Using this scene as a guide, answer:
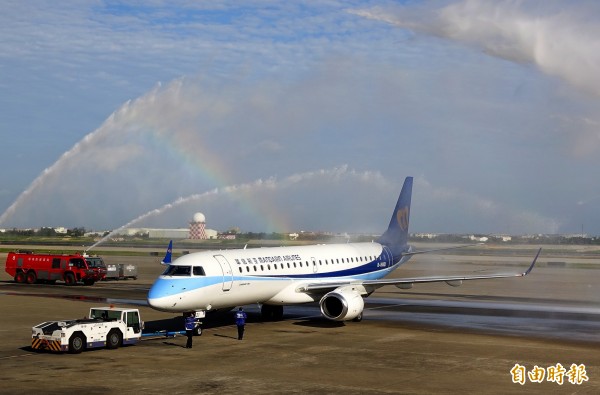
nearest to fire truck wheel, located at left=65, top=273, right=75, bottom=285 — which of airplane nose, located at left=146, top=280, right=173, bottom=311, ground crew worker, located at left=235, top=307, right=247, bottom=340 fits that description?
airplane nose, located at left=146, top=280, right=173, bottom=311

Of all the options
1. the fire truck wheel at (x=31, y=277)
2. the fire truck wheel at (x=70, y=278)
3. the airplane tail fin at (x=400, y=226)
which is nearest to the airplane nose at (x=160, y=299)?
the airplane tail fin at (x=400, y=226)

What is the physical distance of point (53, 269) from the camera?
65812 millimetres

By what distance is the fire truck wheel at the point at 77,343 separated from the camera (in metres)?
28.8

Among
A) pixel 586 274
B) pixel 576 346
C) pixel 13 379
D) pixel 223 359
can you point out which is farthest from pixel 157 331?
pixel 586 274

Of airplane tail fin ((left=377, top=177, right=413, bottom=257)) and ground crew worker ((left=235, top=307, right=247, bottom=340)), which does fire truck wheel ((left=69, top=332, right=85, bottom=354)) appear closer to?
ground crew worker ((left=235, top=307, right=247, bottom=340))

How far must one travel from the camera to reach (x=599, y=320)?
136 feet

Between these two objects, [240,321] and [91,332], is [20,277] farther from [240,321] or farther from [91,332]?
[91,332]

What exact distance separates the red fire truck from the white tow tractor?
34018 mm

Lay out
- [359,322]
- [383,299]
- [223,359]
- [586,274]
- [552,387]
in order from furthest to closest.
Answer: [586,274], [383,299], [359,322], [223,359], [552,387]

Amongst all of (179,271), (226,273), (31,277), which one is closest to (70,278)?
(31,277)

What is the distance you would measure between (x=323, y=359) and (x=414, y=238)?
92.2 m

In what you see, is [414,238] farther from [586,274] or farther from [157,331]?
[157,331]

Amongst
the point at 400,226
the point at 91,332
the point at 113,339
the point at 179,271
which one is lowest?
the point at 113,339

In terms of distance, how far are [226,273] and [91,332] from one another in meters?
8.09
